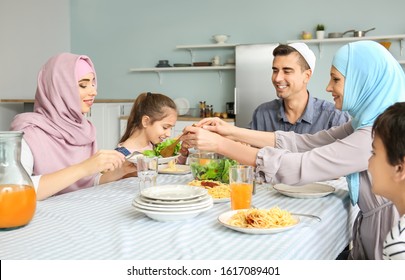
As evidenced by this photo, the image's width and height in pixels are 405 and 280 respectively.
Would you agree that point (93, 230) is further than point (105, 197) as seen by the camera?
No

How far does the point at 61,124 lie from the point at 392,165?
4.89 ft

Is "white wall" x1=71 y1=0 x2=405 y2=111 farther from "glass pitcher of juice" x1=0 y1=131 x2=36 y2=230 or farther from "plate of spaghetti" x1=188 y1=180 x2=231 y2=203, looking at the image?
"glass pitcher of juice" x1=0 y1=131 x2=36 y2=230

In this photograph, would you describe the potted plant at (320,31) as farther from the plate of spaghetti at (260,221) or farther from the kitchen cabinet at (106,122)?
the plate of spaghetti at (260,221)

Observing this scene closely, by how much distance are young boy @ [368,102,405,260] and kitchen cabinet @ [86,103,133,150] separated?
492 cm

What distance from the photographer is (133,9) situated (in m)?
6.45

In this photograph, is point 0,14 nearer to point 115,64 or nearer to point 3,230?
point 115,64

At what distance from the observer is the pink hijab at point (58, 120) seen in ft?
6.75

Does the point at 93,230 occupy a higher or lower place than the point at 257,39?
lower

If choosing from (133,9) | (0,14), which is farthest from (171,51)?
(0,14)

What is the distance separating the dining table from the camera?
3.84 feet

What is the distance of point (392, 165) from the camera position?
125 centimetres

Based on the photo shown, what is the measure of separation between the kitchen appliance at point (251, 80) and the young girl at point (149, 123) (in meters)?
2.53

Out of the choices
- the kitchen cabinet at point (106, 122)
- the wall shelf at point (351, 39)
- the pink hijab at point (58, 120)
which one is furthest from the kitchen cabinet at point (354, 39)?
the pink hijab at point (58, 120)
